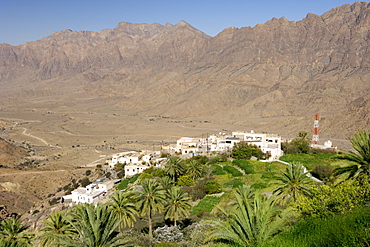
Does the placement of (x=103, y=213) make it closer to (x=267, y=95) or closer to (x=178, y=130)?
(x=178, y=130)

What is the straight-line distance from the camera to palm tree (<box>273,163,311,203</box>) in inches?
624

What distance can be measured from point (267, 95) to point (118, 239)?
14462cm

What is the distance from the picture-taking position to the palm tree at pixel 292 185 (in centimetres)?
1586

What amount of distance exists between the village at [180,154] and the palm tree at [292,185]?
23326mm

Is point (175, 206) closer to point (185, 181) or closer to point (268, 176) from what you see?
point (185, 181)

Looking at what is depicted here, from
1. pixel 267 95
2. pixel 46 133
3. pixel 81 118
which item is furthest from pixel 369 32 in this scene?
pixel 46 133

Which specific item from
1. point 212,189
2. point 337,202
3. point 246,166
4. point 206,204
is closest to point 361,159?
point 337,202

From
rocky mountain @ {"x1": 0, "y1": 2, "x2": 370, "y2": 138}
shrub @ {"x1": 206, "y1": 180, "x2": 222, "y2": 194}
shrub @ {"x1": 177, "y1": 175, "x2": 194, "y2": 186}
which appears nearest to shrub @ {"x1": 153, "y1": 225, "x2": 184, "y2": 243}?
shrub @ {"x1": 206, "y1": 180, "x2": 222, "y2": 194}

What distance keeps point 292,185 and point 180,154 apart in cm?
3738

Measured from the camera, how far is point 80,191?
126ft

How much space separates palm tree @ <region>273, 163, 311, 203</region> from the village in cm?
2333

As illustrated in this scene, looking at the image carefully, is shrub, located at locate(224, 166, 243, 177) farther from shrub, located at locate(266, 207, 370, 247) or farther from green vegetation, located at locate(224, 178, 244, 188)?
shrub, located at locate(266, 207, 370, 247)

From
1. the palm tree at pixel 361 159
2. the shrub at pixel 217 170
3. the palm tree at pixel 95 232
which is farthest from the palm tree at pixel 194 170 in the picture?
the palm tree at pixel 95 232

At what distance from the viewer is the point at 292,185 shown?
1614cm
